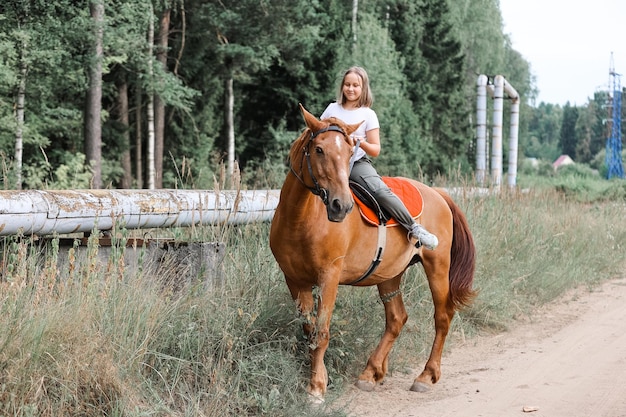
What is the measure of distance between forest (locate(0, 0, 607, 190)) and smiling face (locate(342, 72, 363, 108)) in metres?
1.19

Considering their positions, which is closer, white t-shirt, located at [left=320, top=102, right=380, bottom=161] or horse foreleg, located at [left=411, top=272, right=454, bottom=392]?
white t-shirt, located at [left=320, top=102, right=380, bottom=161]

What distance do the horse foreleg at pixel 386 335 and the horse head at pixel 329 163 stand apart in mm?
1658

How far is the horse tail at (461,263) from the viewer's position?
672cm

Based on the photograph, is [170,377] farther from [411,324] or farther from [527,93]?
[527,93]

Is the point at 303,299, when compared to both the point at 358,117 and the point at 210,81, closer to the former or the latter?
the point at 358,117

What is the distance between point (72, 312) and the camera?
14.8 ft

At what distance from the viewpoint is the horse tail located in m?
6.72

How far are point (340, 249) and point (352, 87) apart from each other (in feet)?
3.84

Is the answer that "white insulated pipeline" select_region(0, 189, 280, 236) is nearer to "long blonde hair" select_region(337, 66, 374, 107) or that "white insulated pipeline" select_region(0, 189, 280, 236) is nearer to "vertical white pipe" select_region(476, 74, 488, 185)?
"long blonde hair" select_region(337, 66, 374, 107)

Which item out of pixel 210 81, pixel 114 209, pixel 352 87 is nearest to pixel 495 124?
pixel 210 81

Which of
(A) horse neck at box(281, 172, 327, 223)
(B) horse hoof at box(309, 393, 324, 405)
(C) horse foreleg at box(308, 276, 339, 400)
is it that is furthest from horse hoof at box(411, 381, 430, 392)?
(A) horse neck at box(281, 172, 327, 223)

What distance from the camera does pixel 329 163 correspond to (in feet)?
16.5

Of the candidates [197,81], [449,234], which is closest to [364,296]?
[449,234]

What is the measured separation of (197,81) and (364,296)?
25.3m
